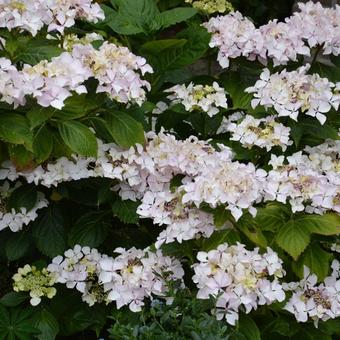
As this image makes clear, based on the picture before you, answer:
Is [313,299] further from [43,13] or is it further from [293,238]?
[43,13]

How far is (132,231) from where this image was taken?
7.79 feet

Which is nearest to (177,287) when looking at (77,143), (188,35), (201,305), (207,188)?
(201,305)

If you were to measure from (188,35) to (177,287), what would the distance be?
3.14 feet

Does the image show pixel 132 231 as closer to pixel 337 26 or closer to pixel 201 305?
pixel 201 305

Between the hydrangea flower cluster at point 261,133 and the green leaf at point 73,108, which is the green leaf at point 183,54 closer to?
the hydrangea flower cluster at point 261,133

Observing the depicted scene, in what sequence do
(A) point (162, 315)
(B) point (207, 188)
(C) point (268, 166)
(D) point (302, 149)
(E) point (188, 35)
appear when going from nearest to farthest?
(A) point (162, 315) → (B) point (207, 188) → (C) point (268, 166) → (D) point (302, 149) → (E) point (188, 35)

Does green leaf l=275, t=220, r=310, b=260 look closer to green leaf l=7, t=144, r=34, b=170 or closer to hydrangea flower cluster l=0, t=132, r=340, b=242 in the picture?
hydrangea flower cluster l=0, t=132, r=340, b=242

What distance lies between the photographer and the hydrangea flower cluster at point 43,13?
6.79 feet

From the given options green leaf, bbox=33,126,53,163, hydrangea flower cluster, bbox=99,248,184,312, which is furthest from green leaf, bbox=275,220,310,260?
green leaf, bbox=33,126,53,163

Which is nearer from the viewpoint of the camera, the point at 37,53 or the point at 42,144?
the point at 42,144

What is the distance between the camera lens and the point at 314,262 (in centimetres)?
202

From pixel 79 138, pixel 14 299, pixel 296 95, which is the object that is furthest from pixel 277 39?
pixel 14 299

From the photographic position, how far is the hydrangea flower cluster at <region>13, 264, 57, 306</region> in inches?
83.9

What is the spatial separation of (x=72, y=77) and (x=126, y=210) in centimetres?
43
